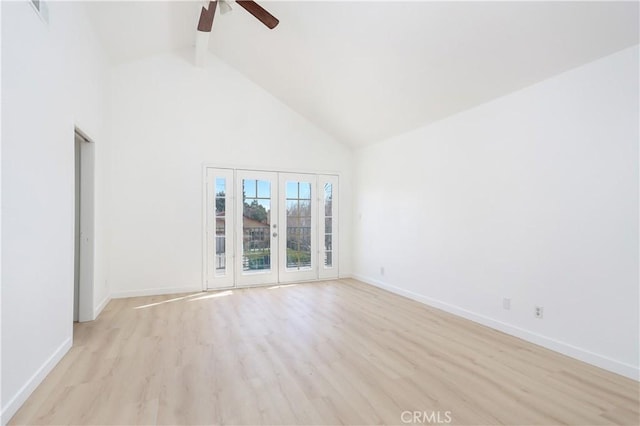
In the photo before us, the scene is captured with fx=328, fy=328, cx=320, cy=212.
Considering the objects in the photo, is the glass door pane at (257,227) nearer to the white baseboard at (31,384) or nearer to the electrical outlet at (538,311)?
the white baseboard at (31,384)

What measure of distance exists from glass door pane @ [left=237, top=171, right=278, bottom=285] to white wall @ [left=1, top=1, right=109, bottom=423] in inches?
101

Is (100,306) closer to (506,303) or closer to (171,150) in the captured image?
(171,150)

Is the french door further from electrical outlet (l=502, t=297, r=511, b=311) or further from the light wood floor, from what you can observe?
electrical outlet (l=502, t=297, r=511, b=311)

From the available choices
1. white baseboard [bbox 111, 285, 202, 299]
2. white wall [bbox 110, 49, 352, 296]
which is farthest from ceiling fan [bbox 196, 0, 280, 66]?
white baseboard [bbox 111, 285, 202, 299]

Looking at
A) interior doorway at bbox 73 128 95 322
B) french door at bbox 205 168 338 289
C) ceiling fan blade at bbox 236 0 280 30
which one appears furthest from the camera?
french door at bbox 205 168 338 289

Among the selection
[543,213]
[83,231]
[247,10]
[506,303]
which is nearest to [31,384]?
[83,231]

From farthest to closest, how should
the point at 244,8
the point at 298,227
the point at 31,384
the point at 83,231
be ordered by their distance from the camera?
the point at 298,227 < the point at 83,231 < the point at 244,8 < the point at 31,384

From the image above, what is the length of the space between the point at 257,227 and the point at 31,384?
143 inches

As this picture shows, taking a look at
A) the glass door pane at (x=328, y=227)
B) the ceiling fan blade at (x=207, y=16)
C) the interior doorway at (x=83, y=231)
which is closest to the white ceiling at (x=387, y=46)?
the ceiling fan blade at (x=207, y=16)

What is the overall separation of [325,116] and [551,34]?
3.41m

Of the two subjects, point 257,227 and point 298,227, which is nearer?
point 257,227

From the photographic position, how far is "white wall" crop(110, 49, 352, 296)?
4.72m

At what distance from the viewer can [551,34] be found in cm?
264

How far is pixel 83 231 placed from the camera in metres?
3.71
